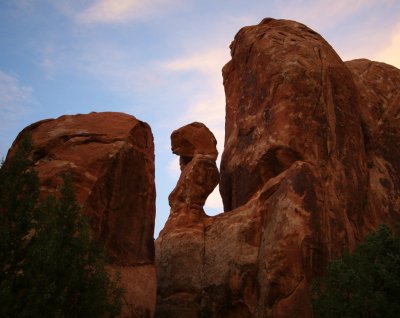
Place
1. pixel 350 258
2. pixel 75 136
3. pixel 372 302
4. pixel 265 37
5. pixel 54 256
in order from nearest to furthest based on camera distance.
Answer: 1. pixel 54 256
2. pixel 372 302
3. pixel 350 258
4. pixel 75 136
5. pixel 265 37

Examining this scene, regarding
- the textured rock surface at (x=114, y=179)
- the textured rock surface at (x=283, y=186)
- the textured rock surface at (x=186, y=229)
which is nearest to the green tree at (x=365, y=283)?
the textured rock surface at (x=283, y=186)

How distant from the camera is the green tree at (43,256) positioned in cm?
1286

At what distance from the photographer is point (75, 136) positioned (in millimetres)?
20312

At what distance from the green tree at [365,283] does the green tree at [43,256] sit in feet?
23.4

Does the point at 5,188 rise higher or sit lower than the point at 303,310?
higher

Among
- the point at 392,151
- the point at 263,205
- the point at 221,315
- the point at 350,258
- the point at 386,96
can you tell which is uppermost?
the point at 386,96

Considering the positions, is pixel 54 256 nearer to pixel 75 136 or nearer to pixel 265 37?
pixel 75 136

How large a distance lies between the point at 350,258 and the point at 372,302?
8.23 ft

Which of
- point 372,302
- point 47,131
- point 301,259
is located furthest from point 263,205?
point 47,131

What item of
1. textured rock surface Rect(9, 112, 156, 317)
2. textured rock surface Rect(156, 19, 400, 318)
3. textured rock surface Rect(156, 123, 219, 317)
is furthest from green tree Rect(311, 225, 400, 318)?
textured rock surface Rect(156, 123, 219, 317)

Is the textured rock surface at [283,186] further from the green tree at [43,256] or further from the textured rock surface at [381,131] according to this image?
the green tree at [43,256]

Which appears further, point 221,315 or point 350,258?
point 221,315

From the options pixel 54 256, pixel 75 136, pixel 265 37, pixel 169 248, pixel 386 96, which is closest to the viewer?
pixel 54 256

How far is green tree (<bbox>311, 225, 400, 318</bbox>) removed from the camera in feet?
53.9
